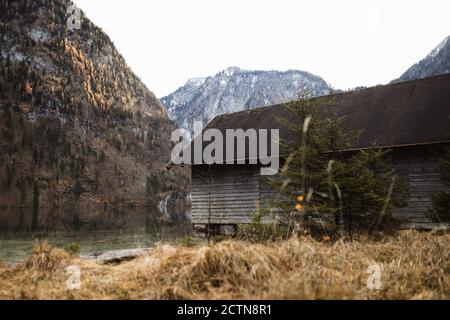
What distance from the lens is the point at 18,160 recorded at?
79188 millimetres

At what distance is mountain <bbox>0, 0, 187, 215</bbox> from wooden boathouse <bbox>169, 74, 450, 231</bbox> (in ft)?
188

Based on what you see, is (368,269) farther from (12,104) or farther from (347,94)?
(12,104)

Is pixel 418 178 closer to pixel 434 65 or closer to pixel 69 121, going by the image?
pixel 69 121

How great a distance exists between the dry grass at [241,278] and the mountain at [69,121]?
7108 cm

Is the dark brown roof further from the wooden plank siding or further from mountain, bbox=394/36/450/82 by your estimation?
mountain, bbox=394/36/450/82

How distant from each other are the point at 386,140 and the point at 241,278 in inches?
523

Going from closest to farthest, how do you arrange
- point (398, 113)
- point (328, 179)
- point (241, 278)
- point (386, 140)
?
point (241, 278) → point (328, 179) → point (386, 140) → point (398, 113)

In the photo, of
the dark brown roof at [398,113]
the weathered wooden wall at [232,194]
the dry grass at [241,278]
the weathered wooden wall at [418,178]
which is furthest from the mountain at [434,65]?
the dry grass at [241,278]

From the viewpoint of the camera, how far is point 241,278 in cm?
346

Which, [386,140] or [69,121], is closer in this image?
[386,140]

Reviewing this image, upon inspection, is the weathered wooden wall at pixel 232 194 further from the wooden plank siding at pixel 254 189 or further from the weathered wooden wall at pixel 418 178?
the weathered wooden wall at pixel 418 178

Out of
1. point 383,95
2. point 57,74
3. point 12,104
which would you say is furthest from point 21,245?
point 57,74

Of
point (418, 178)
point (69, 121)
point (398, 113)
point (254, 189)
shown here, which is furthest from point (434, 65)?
point (418, 178)
